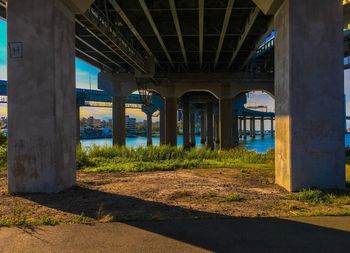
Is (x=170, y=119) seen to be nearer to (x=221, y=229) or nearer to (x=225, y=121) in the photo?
(x=225, y=121)

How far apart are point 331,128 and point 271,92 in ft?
104

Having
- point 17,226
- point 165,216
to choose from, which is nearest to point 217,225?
point 165,216

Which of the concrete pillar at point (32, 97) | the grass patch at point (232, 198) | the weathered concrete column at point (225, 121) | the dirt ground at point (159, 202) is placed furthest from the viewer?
the weathered concrete column at point (225, 121)

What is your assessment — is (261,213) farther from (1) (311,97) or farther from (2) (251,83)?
(2) (251,83)

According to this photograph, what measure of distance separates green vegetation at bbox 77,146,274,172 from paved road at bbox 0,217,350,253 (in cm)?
773

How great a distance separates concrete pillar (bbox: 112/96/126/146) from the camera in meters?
37.2

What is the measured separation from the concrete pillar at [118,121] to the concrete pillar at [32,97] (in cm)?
2894

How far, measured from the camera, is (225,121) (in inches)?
1598

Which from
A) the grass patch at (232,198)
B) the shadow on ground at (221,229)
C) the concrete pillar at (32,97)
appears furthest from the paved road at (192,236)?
the concrete pillar at (32,97)

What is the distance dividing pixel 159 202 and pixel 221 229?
219 centimetres

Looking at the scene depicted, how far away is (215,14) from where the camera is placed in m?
21.0

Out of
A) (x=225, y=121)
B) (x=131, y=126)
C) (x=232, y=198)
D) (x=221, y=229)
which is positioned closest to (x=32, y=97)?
(x=232, y=198)

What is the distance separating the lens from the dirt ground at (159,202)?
20.6 ft

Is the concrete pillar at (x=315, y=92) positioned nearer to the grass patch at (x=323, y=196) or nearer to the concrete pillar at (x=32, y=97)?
the grass patch at (x=323, y=196)
